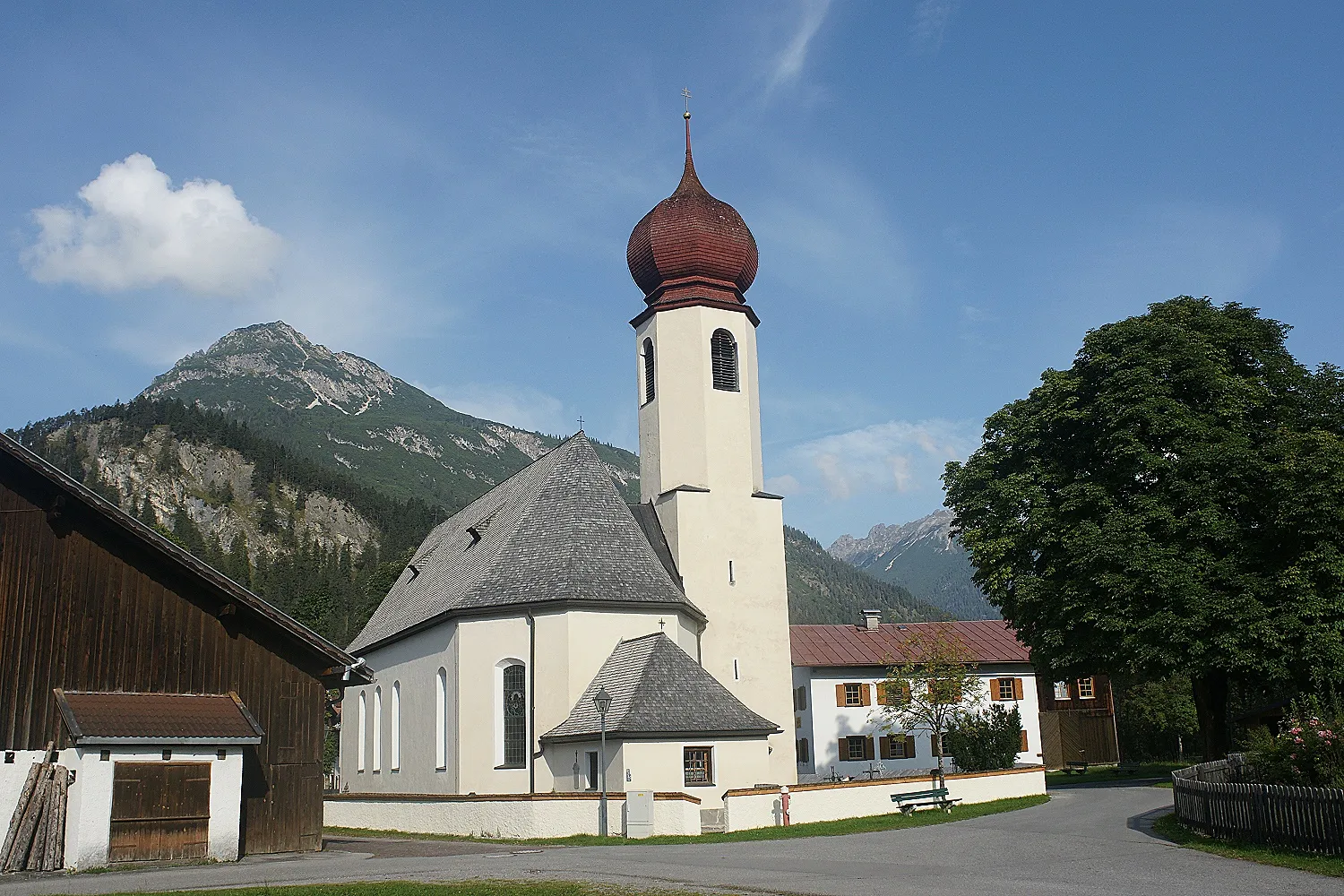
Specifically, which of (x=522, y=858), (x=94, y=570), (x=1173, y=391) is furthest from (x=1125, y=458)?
(x=94, y=570)

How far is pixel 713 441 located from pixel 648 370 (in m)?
3.71

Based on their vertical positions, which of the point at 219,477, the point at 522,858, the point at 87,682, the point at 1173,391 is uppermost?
the point at 219,477

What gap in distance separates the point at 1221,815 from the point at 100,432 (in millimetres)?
195497

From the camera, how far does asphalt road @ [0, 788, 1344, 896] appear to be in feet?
48.6

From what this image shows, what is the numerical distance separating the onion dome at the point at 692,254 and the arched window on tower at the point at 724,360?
44.2 inches

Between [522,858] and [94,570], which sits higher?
[94,570]

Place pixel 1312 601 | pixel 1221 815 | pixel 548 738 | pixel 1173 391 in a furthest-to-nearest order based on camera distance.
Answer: pixel 1173 391 → pixel 548 738 → pixel 1312 601 → pixel 1221 815

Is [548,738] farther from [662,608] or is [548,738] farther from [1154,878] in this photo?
[1154,878]

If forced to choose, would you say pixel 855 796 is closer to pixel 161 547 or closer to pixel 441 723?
pixel 441 723

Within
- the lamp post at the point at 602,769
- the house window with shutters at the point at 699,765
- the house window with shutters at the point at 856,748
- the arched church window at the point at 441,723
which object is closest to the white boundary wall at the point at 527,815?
the lamp post at the point at 602,769

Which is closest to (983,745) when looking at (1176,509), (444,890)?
(1176,509)

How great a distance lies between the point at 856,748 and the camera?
53719 mm

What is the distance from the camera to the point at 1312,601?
2822cm

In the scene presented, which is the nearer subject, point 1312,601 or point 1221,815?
point 1221,815
